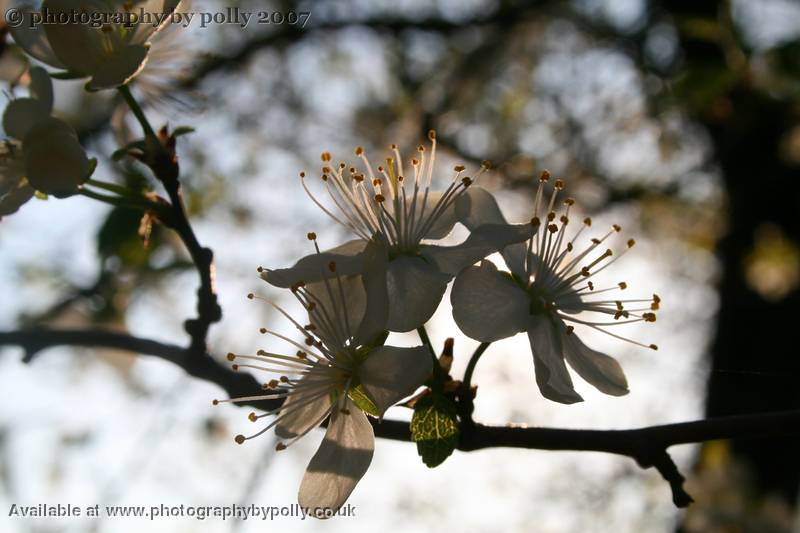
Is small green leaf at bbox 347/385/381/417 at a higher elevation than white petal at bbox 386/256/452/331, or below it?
below

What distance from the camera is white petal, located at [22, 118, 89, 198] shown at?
1.15m

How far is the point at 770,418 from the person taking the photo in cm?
98

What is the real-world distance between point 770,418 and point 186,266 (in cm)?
124

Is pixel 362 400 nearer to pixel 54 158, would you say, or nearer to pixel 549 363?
pixel 549 363

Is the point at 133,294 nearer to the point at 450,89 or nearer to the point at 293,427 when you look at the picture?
the point at 293,427

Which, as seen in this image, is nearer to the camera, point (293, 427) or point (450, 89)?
point (293, 427)

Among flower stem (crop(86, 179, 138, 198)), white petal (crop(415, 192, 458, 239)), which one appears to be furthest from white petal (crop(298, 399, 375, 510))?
flower stem (crop(86, 179, 138, 198))

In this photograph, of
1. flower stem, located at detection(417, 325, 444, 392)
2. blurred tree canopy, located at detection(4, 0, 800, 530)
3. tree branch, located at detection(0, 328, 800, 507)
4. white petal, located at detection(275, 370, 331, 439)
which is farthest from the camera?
blurred tree canopy, located at detection(4, 0, 800, 530)

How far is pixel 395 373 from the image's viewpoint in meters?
1.06

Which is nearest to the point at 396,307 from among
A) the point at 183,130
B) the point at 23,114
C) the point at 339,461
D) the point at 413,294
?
the point at 413,294

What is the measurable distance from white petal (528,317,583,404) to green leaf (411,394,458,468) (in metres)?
0.16

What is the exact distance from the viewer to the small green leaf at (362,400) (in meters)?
1.12

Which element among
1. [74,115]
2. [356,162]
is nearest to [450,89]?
[356,162]

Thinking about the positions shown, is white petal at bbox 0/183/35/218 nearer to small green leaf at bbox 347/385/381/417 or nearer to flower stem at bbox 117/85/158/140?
flower stem at bbox 117/85/158/140
